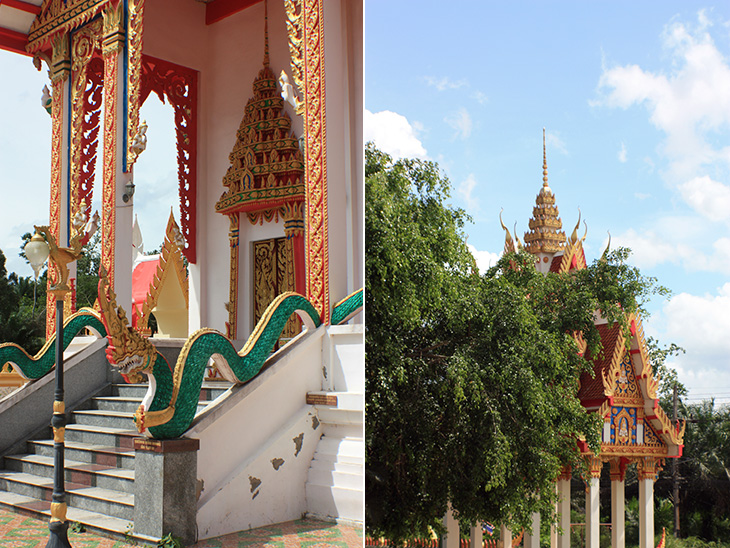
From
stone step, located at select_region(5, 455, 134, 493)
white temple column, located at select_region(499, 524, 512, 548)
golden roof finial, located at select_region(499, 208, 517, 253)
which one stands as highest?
golden roof finial, located at select_region(499, 208, 517, 253)

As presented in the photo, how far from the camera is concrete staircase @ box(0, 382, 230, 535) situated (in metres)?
3.08

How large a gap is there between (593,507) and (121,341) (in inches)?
177

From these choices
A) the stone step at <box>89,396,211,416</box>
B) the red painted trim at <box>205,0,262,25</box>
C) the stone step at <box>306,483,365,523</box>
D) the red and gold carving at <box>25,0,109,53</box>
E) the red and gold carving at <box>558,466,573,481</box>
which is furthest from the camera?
the red and gold carving at <box>558,466,573,481</box>

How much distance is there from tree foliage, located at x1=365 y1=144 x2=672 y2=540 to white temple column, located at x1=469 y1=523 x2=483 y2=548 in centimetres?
42

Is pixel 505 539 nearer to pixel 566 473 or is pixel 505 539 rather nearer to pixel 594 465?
pixel 566 473

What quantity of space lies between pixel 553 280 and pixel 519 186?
164 cm

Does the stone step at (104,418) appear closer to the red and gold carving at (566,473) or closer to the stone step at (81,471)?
the stone step at (81,471)

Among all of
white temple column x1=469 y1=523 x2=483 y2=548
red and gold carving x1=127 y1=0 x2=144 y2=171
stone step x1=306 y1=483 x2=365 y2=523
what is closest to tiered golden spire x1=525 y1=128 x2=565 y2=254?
white temple column x1=469 y1=523 x2=483 y2=548

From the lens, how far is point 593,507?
228 inches

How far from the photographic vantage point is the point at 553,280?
250 inches

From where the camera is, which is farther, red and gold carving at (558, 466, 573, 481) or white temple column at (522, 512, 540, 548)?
red and gold carving at (558, 466, 573, 481)

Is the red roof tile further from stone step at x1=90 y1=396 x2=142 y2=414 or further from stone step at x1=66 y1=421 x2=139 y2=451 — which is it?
stone step at x1=66 y1=421 x2=139 y2=451

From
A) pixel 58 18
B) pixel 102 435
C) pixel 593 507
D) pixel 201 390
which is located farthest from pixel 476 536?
pixel 58 18

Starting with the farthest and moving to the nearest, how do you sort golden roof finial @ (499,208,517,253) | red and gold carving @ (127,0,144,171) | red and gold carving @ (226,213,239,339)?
golden roof finial @ (499,208,517,253), red and gold carving @ (226,213,239,339), red and gold carving @ (127,0,144,171)
